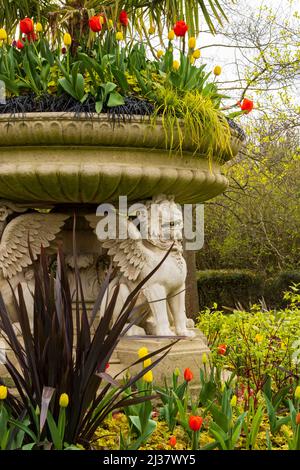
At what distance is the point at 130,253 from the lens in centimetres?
367

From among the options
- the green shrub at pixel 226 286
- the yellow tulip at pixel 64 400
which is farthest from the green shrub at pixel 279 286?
the yellow tulip at pixel 64 400

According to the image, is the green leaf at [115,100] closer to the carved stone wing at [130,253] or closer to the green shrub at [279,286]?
the carved stone wing at [130,253]

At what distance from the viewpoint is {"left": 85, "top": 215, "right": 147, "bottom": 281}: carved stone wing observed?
3619 mm

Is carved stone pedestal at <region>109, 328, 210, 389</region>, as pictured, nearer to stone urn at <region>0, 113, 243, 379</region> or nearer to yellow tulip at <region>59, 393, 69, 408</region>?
stone urn at <region>0, 113, 243, 379</region>

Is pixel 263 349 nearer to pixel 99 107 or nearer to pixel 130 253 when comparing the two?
pixel 130 253

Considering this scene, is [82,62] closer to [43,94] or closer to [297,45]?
[43,94]

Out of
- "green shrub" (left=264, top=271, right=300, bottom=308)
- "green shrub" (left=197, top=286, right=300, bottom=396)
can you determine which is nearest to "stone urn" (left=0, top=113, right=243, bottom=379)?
"green shrub" (left=197, top=286, right=300, bottom=396)

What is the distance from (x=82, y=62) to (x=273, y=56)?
695 cm

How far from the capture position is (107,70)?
139 inches

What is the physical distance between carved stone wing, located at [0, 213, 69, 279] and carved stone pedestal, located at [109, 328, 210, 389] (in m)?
0.85

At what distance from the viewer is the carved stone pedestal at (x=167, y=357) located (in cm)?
332

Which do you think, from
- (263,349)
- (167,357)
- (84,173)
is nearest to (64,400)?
(167,357)

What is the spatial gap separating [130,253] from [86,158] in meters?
0.67

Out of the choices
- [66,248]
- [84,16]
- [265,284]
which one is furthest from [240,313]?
[265,284]
